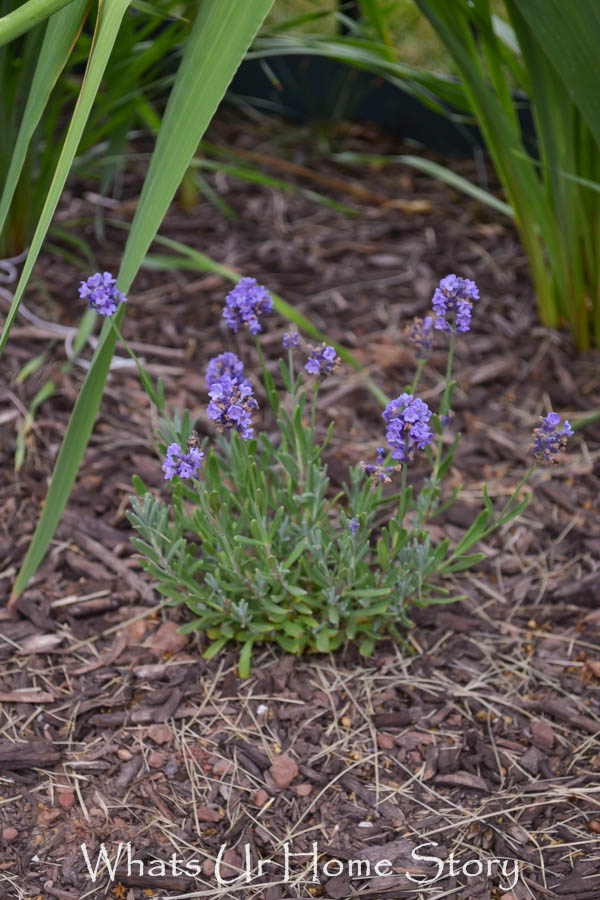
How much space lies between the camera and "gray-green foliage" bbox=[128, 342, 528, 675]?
1.21m

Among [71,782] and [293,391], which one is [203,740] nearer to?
[71,782]

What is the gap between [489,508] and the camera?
119cm

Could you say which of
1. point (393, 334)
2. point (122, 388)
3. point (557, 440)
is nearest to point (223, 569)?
point (557, 440)

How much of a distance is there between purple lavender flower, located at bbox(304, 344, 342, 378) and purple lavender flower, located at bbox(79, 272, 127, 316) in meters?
0.25

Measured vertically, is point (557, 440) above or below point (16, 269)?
above

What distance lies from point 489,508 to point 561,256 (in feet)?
2.65

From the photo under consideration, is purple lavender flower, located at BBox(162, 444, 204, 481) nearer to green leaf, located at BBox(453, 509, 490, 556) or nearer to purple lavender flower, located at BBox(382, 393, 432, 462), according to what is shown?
purple lavender flower, located at BBox(382, 393, 432, 462)

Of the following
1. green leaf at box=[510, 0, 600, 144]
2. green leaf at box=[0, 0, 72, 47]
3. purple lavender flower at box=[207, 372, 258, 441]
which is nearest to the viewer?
green leaf at box=[0, 0, 72, 47]

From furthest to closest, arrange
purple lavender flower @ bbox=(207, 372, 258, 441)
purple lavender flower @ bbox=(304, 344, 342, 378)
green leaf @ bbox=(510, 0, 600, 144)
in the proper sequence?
green leaf @ bbox=(510, 0, 600, 144)
purple lavender flower @ bbox=(304, 344, 342, 378)
purple lavender flower @ bbox=(207, 372, 258, 441)

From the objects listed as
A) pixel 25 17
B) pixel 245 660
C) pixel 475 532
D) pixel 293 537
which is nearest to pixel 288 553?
pixel 293 537

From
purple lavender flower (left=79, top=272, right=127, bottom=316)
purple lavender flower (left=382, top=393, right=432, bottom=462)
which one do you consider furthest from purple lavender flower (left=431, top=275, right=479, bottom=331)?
purple lavender flower (left=79, top=272, right=127, bottom=316)

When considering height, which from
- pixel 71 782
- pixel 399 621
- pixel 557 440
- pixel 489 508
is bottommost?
pixel 71 782

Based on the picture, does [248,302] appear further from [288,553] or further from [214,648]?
[214,648]

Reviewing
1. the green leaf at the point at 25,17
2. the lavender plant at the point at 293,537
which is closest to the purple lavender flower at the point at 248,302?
the lavender plant at the point at 293,537
